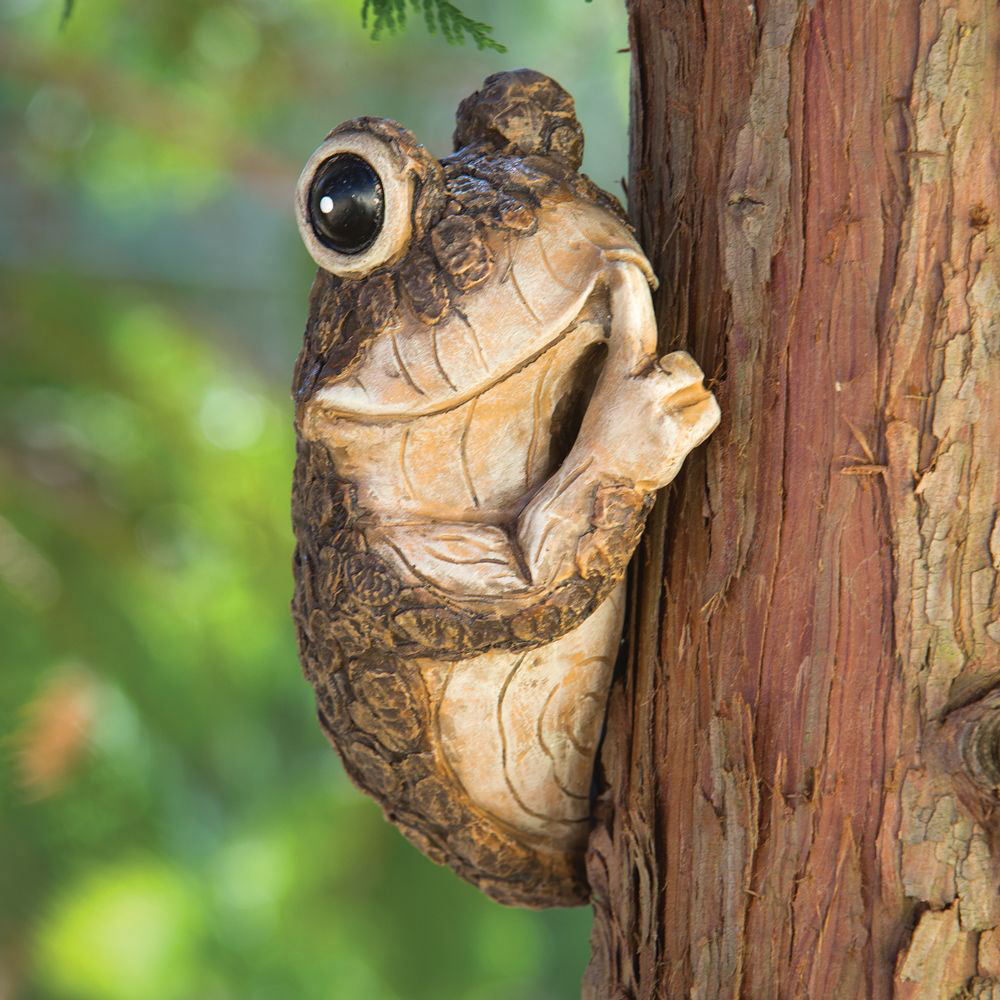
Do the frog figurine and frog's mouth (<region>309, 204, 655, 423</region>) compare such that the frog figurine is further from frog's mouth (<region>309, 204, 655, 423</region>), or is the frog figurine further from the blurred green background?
the blurred green background

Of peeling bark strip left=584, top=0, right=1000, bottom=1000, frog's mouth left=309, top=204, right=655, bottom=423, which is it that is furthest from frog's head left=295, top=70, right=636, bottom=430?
peeling bark strip left=584, top=0, right=1000, bottom=1000

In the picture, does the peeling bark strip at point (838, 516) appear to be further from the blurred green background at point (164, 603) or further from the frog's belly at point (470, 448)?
the blurred green background at point (164, 603)

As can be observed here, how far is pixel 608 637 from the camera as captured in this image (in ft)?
3.19

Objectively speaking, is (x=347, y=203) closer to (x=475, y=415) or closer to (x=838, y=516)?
(x=475, y=415)

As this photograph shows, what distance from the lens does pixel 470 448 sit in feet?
2.93

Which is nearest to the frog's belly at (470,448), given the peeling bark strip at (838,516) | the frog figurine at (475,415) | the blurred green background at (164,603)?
the frog figurine at (475,415)

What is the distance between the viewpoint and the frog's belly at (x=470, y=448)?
2.90 ft

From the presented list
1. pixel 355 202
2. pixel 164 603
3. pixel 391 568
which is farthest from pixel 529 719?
pixel 164 603

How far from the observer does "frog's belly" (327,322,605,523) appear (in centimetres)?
88

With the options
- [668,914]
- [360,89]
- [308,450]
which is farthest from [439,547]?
[360,89]

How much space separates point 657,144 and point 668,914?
2.04ft

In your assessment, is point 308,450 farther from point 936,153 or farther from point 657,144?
point 936,153

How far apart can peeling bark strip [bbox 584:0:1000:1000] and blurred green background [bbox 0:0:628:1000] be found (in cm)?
146

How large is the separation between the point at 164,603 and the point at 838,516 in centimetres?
179
